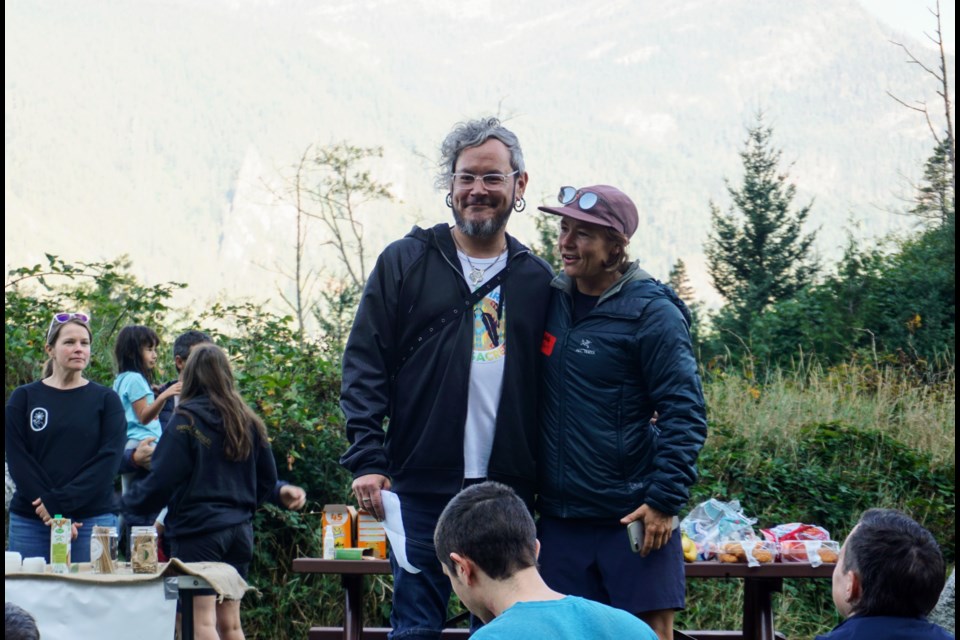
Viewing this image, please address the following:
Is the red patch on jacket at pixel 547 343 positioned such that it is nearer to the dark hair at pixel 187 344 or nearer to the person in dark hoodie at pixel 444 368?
the person in dark hoodie at pixel 444 368

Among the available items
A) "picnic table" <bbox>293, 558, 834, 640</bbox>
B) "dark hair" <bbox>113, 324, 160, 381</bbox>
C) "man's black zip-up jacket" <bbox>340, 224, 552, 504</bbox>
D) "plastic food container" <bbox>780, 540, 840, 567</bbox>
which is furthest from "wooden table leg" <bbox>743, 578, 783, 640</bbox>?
"dark hair" <bbox>113, 324, 160, 381</bbox>

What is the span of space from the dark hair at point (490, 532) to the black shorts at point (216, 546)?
270 centimetres

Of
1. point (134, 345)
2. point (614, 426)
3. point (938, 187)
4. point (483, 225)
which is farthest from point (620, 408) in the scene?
point (938, 187)

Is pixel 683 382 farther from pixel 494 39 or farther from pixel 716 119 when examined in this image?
pixel 494 39

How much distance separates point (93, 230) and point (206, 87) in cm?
2087

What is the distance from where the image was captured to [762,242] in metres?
20.4

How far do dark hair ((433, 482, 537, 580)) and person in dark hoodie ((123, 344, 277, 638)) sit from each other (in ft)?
8.80

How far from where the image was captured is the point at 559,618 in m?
2.22

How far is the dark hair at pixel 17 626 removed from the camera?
8.90ft

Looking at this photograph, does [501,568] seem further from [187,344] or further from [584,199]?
[187,344]

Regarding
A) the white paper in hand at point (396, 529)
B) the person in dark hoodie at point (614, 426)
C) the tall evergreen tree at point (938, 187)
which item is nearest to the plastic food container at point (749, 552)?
the person in dark hoodie at point (614, 426)

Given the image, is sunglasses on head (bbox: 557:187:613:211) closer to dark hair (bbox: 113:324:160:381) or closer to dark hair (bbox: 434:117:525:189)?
dark hair (bbox: 434:117:525:189)

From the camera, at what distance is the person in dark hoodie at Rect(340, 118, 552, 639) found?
3.50 m

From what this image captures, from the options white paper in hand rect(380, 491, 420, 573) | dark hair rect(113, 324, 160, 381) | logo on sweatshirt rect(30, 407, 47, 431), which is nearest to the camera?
white paper in hand rect(380, 491, 420, 573)
